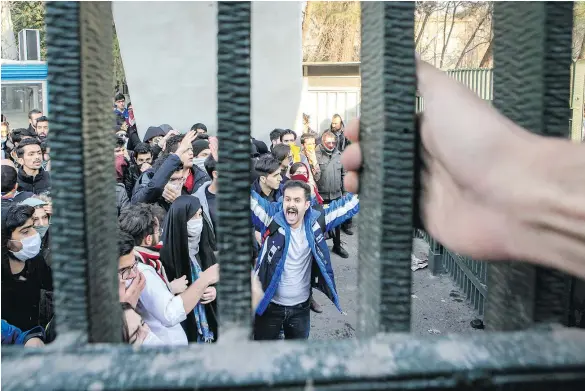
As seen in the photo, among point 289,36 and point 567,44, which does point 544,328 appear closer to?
point 567,44

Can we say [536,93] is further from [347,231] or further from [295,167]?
[347,231]

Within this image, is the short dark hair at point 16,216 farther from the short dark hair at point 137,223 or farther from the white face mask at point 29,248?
the short dark hair at point 137,223

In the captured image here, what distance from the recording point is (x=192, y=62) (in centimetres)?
1295

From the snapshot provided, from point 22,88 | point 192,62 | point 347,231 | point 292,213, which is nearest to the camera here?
point 292,213

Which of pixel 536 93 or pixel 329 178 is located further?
pixel 329 178

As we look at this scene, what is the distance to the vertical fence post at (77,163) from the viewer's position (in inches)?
37.2

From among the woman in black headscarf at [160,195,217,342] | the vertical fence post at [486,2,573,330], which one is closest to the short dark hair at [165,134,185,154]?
the woman in black headscarf at [160,195,217,342]

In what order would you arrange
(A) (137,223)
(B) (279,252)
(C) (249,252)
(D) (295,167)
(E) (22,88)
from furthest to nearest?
(E) (22,88)
(D) (295,167)
(B) (279,252)
(A) (137,223)
(C) (249,252)

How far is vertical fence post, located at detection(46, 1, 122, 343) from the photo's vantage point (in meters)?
0.95

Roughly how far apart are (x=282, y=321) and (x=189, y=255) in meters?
1.03

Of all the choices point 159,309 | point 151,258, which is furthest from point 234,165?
point 151,258

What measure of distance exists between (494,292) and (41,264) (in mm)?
3621

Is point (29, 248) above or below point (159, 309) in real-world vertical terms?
above

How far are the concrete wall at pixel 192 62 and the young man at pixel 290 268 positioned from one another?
7.44 metres
